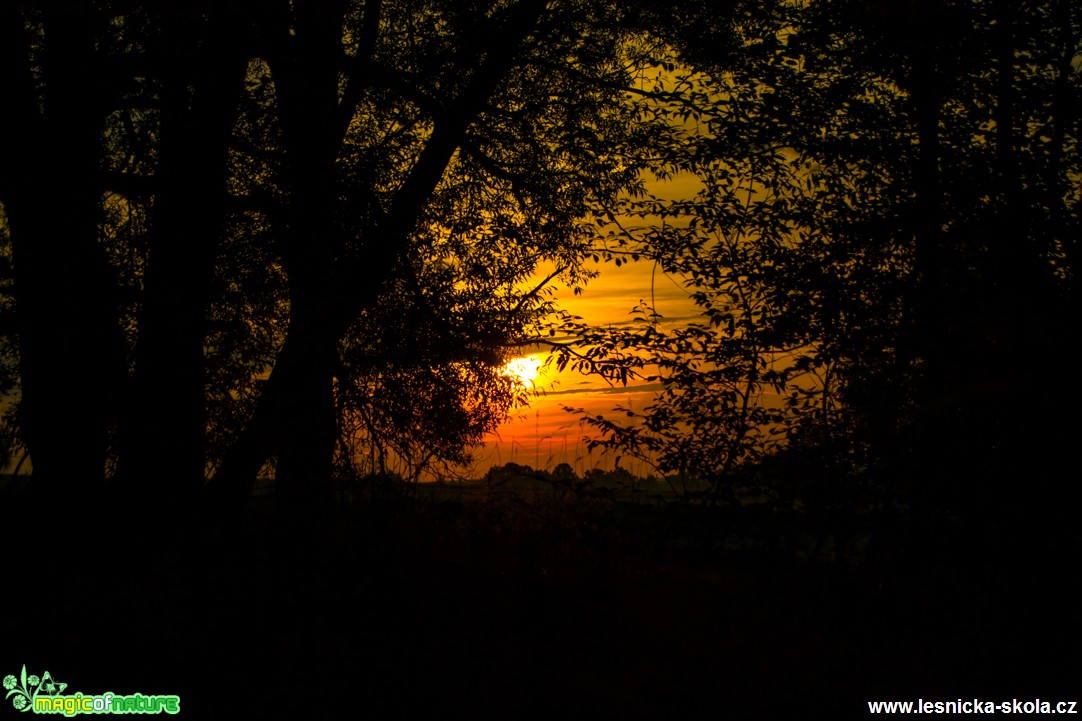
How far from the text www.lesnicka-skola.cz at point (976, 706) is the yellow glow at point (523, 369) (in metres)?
6.43

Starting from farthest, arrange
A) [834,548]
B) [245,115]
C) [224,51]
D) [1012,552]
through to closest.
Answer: [245,115]
[834,548]
[224,51]
[1012,552]

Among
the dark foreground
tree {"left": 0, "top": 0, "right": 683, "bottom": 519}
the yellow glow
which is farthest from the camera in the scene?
the yellow glow

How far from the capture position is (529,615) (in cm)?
606

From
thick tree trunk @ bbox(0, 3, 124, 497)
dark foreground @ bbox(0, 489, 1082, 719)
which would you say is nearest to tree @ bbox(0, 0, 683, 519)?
thick tree trunk @ bbox(0, 3, 124, 497)

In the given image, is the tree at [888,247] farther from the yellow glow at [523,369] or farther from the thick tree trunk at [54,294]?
the thick tree trunk at [54,294]

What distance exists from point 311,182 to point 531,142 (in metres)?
4.20

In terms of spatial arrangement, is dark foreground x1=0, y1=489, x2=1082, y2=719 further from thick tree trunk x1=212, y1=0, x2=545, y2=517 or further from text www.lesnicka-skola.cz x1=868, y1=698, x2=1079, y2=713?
thick tree trunk x1=212, y1=0, x2=545, y2=517

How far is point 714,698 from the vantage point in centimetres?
511

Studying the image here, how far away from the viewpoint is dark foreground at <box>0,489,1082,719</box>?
504 centimetres

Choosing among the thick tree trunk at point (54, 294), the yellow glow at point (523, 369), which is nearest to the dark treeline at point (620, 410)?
the thick tree trunk at point (54, 294)

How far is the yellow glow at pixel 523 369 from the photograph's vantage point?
1147 cm

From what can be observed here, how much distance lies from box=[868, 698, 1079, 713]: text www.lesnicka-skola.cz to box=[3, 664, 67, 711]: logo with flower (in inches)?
200

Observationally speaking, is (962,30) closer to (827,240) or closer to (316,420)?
(827,240)

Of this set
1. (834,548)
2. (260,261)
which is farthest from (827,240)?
(260,261)
